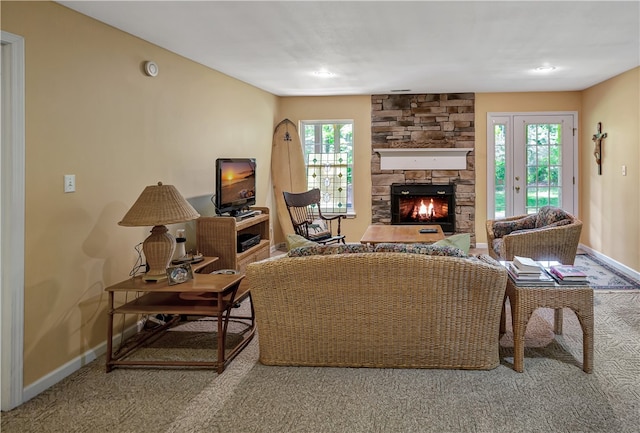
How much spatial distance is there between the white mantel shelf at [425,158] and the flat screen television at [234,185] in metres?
2.47

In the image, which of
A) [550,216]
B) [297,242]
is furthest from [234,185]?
[550,216]

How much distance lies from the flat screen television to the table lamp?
3.99ft

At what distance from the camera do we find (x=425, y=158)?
662cm

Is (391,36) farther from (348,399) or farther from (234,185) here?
(348,399)

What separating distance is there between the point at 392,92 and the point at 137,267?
4351 mm

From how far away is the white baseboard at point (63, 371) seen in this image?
247cm

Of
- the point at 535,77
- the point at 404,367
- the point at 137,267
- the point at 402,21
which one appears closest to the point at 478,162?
the point at 535,77

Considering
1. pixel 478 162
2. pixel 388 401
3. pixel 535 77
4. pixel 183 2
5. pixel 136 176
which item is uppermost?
pixel 535 77

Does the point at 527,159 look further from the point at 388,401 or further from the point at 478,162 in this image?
the point at 388,401

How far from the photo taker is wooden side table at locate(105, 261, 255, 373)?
8.91ft

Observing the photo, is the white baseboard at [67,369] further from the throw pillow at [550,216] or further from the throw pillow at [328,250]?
the throw pillow at [550,216]

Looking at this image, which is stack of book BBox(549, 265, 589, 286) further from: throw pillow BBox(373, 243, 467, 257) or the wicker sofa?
throw pillow BBox(373, 243, 467, 257)

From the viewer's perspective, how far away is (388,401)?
2.35 metres

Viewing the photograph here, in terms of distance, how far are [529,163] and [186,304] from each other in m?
5.55
